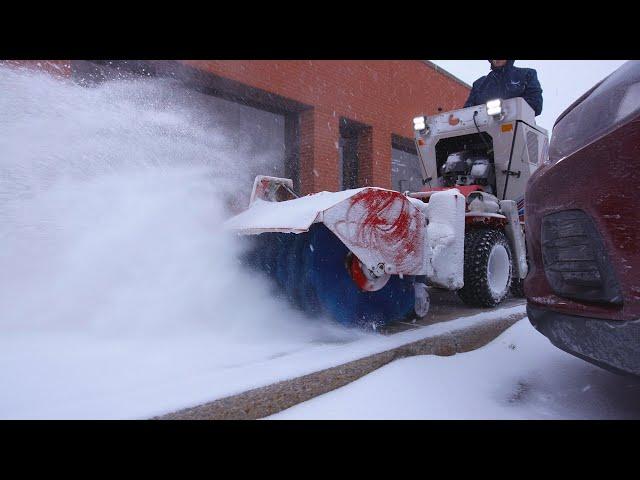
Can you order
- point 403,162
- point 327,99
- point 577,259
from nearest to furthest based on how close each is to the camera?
1. point 577,259
2. point 327,99
3. point 403,162

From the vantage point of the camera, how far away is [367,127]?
8922 mm

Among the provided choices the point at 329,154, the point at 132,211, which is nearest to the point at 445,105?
the point at 329,154

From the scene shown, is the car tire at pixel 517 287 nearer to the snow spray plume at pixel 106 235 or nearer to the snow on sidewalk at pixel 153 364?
the snow on sidewalk at pixel 153 364

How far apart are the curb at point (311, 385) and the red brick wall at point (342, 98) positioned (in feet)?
17.1

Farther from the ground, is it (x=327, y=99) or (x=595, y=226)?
(x=327, y=99)

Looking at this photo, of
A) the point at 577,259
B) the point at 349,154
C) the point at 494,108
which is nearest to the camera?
the point at 577,259

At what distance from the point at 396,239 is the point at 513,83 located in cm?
317

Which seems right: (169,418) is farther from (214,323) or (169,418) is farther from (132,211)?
(132,211)

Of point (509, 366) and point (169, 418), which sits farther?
point (509, 366)

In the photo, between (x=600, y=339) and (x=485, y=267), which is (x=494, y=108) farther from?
(x=600, y=339)

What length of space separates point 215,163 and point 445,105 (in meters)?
8.43

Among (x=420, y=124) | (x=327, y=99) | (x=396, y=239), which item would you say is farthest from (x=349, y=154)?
(x=396, y=239)

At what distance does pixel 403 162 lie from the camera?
35.1ft

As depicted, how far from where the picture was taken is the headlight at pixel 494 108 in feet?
14.4
